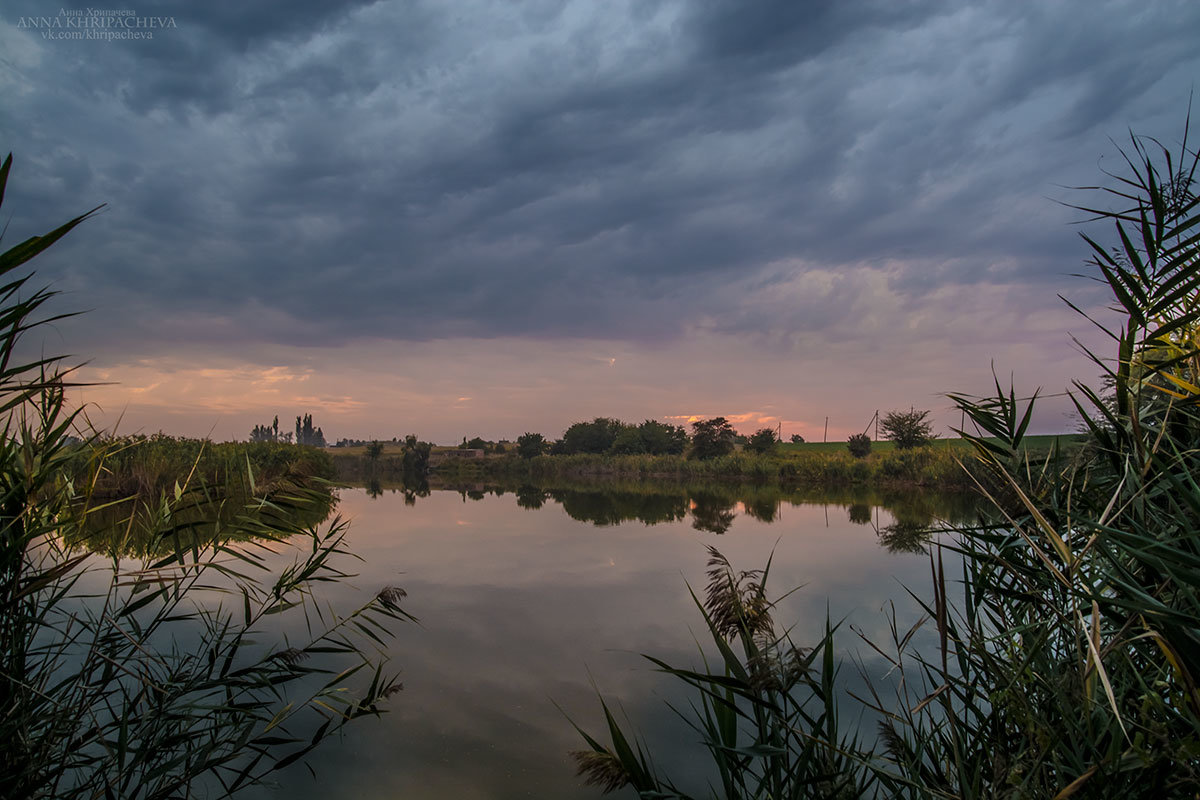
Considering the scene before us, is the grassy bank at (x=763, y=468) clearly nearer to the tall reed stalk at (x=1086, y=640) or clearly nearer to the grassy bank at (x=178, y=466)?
the tall reed stalk at (x=1086, y=640)

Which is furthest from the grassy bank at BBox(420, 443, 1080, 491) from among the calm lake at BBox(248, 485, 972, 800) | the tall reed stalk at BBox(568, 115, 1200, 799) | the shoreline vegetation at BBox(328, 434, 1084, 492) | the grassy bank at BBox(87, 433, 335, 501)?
the grassy bank at BBox(87, 433, 335, 501)

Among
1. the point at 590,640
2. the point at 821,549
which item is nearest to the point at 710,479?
the point at 821,549

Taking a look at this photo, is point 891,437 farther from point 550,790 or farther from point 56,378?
point 56,378

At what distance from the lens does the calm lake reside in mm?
4289

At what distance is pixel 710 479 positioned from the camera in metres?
38.9

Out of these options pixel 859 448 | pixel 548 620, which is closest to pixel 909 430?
pixel 859 448

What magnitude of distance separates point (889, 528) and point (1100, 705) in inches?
601

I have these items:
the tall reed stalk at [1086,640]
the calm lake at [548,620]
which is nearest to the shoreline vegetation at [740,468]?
the calm lake at [548,620]

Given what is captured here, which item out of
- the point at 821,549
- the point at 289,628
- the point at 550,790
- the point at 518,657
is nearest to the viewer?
the point at 550,790

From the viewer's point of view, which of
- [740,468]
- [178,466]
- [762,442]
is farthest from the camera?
→ [762,442]

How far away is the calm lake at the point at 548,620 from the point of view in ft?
14.1

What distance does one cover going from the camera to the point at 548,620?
7.62 m

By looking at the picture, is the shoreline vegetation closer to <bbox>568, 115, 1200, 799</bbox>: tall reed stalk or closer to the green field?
the green field

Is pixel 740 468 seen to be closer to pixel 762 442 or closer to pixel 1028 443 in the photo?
pixel 762 442
